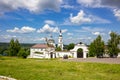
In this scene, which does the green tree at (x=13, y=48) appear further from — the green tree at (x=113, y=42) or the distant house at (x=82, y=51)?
the green tree at (x=113, y=42)

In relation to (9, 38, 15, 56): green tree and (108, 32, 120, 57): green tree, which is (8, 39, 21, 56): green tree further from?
(108, 32, 120, 57): green tree

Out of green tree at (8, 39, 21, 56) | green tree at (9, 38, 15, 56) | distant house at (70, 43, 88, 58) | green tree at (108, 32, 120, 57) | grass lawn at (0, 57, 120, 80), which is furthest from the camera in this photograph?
green tree at (8, 39, 21, 56)

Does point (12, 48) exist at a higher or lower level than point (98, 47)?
higher

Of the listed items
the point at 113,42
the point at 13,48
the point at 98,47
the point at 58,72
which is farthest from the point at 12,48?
the point at 58,72

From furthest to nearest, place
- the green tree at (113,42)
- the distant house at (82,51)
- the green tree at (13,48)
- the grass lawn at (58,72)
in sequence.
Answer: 1. the green tree at (13,48)
2. the distant house at (82,51)
3. the green tree at (113,42)
4. the grass lawn at (58,72)

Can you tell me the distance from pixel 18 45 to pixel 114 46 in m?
36.2

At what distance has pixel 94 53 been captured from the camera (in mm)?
52125

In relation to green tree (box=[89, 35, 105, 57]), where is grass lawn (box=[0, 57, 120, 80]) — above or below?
below

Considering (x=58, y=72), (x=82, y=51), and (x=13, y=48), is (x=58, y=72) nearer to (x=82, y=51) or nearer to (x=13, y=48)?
(x=82, y=51)

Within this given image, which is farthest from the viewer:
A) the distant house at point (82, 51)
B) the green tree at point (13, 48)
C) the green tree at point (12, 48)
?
the green tree at point (13, 48)

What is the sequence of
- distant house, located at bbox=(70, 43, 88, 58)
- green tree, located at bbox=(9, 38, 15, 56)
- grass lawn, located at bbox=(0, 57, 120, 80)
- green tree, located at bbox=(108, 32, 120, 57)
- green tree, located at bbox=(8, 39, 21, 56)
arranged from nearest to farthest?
grass lawn, located at bbox=(0, 57, 120, 80) < green tree, located at bbox=(108, 32, 120, 57) < distant house, located at bbox=(70, 43, 88, 58) < green tree, located at bbox=(9, 38, 15, 56) < green tree, located at bbox=(8, 39, 21, 56)

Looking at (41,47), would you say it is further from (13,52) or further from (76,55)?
(76,55)

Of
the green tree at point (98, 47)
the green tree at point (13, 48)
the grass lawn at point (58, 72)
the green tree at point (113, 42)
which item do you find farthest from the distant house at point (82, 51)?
the grass lawn at point (58, 72)

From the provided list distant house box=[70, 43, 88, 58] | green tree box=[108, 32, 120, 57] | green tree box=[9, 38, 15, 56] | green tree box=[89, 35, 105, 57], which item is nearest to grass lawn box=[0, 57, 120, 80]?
green tree box=[89, 35, 105, 57]
